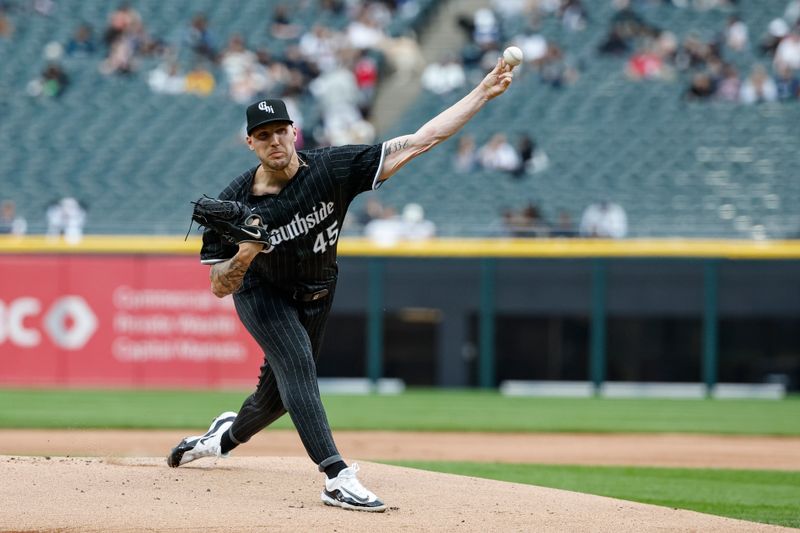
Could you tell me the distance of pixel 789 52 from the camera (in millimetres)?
18969

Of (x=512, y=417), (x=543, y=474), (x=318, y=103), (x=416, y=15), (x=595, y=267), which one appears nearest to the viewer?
(x=543, y=474)

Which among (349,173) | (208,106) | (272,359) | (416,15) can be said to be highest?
(416,15)

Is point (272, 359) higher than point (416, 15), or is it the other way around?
point (416, 15)

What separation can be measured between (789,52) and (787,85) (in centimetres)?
58

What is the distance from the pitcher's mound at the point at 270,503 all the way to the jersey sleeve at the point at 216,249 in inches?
40.8

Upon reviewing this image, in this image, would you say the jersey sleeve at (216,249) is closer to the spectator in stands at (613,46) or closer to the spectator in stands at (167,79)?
the spectator in stands at (167,79)

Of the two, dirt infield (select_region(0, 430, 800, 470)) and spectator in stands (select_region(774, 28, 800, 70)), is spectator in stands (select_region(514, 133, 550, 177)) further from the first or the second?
Result: dirt infield (select_region(0, 430, 800, 470))

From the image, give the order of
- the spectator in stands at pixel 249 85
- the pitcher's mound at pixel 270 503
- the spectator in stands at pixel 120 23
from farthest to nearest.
→ the spectator in stands at pixel 120 23 → the spectator in stands at pixel 249 85 → the pitcher's mound at pixel 270 503

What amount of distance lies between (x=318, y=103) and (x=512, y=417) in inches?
303

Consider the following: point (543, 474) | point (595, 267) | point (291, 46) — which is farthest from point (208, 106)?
point (543, 474)

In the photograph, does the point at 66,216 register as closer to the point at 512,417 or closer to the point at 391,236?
the point at 391,236

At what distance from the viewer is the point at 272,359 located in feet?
18.3

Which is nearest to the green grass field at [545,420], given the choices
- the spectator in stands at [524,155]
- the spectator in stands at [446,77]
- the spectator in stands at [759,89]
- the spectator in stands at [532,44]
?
the spectator in stands at [524,155]

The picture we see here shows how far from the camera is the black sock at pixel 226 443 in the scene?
6209 mm
